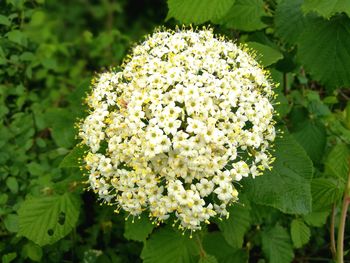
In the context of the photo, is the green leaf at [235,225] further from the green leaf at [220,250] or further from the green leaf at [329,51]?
the green leaf at [329,51]

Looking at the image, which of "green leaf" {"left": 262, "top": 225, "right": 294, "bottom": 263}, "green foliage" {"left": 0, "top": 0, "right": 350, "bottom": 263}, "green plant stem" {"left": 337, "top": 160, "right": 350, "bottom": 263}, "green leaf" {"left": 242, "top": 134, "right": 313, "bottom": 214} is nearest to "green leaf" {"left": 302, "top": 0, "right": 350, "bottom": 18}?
"green foliage" {"left": 0, "top": 0, "right": 350, "bottom": 263}

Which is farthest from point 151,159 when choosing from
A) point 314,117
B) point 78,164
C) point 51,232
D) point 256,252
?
point 256,252

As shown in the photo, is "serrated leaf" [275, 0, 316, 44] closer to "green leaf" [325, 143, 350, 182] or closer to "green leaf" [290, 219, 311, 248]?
"green leaf" [325, 143, 350, 182]

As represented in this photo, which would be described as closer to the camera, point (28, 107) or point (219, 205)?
point (219, 205)

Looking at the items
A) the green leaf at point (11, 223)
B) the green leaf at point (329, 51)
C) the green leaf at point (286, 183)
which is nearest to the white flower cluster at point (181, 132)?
the green leaf at point (286, 183)

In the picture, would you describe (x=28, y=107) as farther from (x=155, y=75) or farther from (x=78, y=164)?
(x=155, y=75)

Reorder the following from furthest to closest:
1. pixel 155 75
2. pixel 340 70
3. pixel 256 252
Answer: pixel 256 252
pixel 340 70
pixel 155 75
